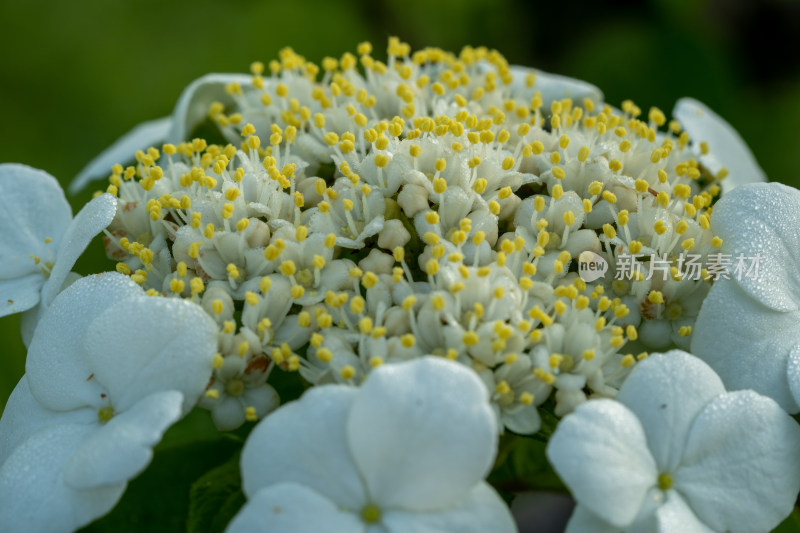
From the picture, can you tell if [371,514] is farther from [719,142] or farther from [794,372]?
[719,142]

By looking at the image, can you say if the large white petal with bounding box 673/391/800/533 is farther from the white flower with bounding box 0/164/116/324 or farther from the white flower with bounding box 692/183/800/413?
the white flower with bounding box 0/164/116/324

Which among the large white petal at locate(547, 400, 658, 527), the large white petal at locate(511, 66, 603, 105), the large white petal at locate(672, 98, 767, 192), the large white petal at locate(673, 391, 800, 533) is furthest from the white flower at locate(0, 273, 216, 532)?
the large white petal at locate(672, 98, 767, 192)

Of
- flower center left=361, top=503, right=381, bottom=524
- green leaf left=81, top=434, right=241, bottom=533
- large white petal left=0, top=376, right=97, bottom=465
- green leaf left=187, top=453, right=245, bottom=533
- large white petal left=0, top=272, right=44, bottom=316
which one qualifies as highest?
flower center left=361, top=503, right=381, bottom=524

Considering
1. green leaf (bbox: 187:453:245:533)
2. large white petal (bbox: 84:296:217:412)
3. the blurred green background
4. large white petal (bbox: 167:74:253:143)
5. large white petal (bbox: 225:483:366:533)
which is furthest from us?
the blurred green background

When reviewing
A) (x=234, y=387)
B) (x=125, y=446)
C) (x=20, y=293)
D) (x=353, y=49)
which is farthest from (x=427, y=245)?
(x=353, y=49)

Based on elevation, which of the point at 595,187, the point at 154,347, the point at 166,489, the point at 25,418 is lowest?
the point at 166,489

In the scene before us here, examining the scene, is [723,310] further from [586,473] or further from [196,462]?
[196,462]
